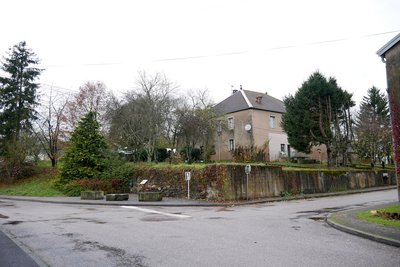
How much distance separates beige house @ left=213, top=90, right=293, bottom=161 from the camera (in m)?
48.7

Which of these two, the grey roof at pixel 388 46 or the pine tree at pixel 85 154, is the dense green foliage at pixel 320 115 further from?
the grey roof at pixel 388 46

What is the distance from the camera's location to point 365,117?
163 feet

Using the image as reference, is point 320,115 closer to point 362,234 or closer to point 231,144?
point 231,144

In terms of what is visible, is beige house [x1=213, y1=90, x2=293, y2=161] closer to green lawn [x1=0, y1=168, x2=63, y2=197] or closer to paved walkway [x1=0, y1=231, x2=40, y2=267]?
green lawn [x1=0, y1=168, x2=63, y2=197]

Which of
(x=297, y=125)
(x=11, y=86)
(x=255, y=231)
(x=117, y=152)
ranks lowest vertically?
(x=255, y=231)

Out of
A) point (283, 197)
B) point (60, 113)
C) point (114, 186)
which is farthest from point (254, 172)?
point (60, 113)

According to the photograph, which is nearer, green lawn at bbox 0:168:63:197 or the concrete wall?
the concrete wall

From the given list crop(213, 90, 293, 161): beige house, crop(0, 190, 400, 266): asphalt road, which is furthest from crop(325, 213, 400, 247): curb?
crop(213, 90, 293, 161): beige house

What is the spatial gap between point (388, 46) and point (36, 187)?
31.5 m

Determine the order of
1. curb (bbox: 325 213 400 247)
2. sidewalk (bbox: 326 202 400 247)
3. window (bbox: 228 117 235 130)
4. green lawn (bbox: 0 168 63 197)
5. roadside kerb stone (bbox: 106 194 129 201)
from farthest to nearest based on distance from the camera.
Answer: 1. window (bbox: 228 117 235 130)
2. green lawn (bbox: 0 168 63 197)
3. roadside kerb stone (bbox: 106 194 129 201)
4. sidewalk (bbox: 326 202 400 247)
5. curb (bbox: 325 213 400 247)

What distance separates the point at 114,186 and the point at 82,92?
1792 centimetres

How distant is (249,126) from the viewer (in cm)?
4794

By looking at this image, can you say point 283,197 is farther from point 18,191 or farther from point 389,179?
point 18,191

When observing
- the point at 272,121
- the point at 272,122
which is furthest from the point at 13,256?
the point at 272,121
